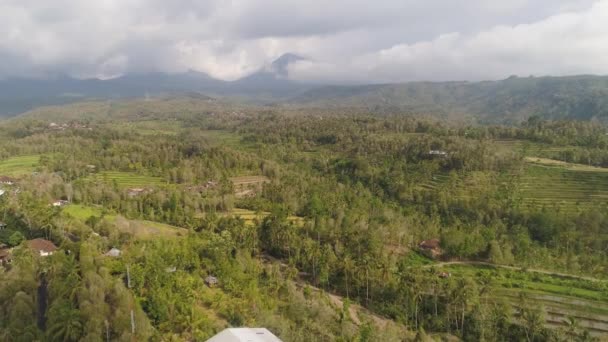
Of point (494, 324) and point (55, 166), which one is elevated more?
point (55, 166)

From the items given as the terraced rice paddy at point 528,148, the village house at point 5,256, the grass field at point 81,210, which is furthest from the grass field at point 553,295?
the terraced rice paddy at point 528,148

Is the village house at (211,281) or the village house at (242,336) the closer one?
the village house at (242,336)

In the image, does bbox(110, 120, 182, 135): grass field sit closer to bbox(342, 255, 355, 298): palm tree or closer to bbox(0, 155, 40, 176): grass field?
bbox(0, 155, 40, 176): grass field

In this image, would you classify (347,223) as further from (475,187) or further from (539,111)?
(539,111)

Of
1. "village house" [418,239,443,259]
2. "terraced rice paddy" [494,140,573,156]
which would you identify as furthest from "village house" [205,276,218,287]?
"terraced rice paddy" [494,140,573,156]

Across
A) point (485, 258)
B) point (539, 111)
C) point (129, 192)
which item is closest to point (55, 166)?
point (129, 192)

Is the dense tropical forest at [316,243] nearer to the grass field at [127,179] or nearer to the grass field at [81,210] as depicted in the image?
the grass field at [81,210]
